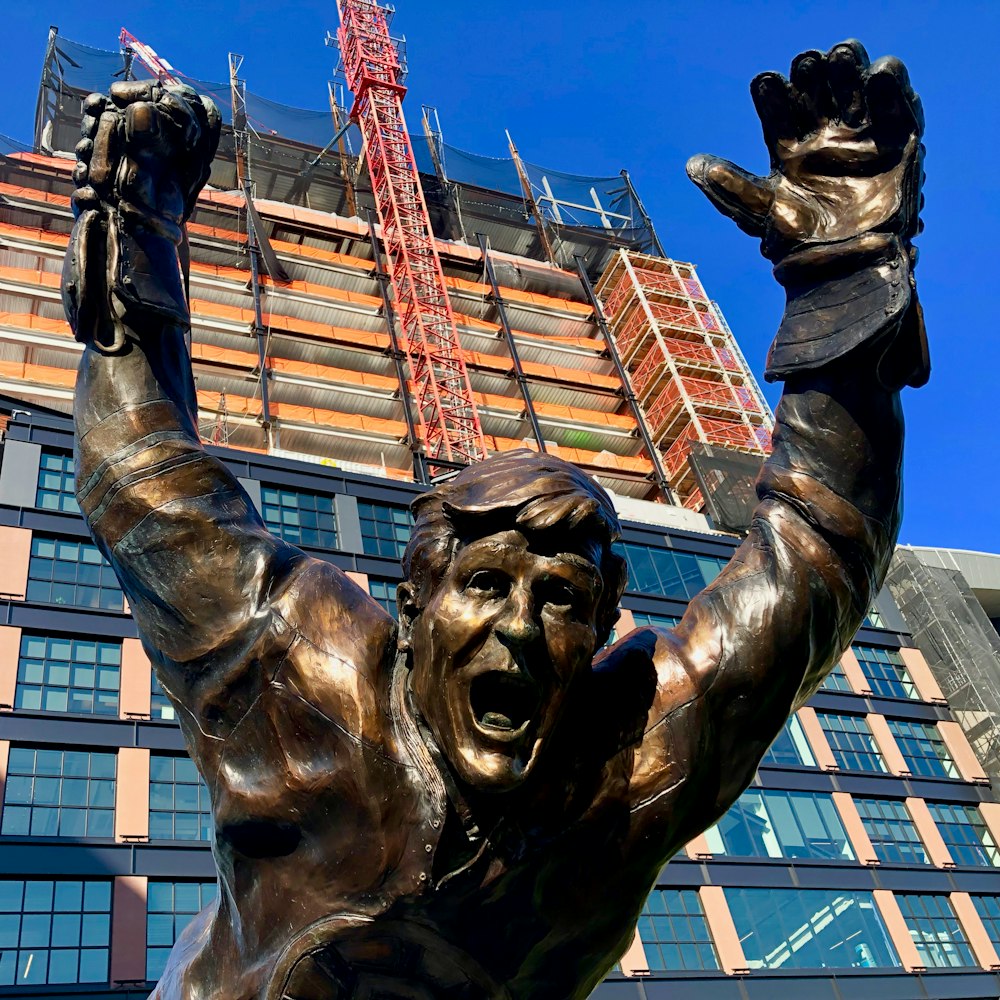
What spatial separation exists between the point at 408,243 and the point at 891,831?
101ft

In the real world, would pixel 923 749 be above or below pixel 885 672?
below

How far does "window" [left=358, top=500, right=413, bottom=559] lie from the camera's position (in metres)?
25.6

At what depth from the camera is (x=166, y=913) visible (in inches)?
694

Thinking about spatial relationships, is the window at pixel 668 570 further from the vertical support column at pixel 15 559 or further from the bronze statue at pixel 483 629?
the bronze statue at pixel 483 629

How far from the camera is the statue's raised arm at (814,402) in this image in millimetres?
2432

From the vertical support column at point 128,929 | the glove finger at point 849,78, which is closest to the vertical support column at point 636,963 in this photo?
the vertical support column at point 128,929

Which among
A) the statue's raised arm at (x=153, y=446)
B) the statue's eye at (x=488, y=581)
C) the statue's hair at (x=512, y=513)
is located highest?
the statue's raised arm at (x=153, y=446)

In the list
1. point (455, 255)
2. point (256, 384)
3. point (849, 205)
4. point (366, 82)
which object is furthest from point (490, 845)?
point (366, 82)

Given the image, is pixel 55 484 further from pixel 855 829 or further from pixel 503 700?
pixel 503 700

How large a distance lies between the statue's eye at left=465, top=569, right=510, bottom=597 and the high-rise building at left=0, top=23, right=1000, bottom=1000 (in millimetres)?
15225

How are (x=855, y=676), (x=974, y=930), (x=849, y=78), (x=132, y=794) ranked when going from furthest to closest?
1. (x=855, y=676)
2. (x=974, y=930)
3. (x=132, y=794)
4. (x=849, y=78)

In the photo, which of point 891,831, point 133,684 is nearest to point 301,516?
point 133,684

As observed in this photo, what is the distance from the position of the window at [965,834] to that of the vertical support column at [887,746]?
1037 millimetres

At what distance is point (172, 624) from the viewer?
2430mm
